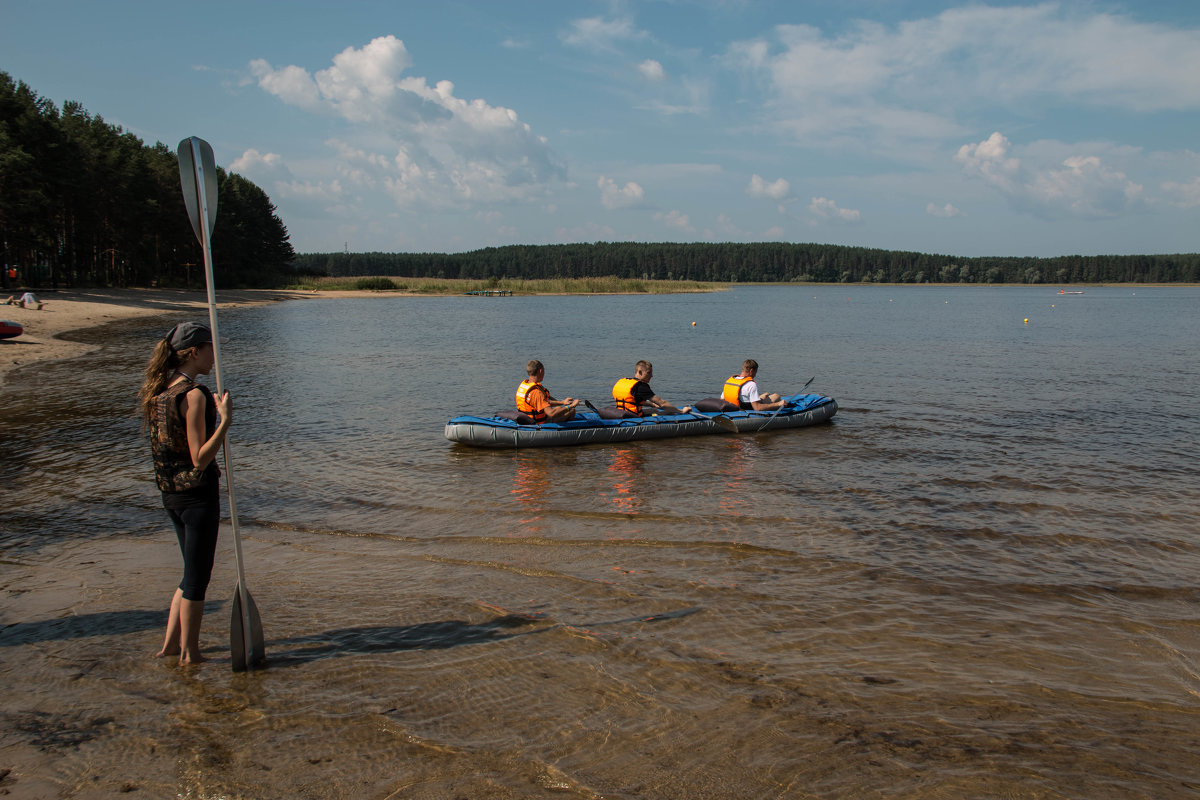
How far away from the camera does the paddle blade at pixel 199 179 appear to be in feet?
14.6

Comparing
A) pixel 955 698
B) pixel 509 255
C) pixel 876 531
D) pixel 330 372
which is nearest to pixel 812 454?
pixel 876 531

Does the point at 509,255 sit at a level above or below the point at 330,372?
above

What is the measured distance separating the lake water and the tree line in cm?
2025

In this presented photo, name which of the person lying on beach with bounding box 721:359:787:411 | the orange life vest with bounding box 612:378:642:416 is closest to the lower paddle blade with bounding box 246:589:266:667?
the orange life vest with bounding box 612:378:642:416

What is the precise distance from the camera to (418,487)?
10133 millimetres

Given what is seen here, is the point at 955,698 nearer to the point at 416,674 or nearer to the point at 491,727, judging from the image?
the point at 491,727

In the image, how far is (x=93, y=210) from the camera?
47.3 m

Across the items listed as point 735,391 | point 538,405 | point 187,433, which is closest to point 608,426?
point 538,405

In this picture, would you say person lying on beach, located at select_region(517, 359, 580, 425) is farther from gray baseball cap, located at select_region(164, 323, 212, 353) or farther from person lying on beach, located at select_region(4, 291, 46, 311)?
person lying on beach, located at select_region(4, 291, 46, 311)

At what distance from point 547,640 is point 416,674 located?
3.15ft

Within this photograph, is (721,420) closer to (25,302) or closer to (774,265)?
(25,302)

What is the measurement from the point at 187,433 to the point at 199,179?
1549 mm

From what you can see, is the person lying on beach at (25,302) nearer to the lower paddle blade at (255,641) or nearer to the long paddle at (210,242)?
the long paddle at (210,242)

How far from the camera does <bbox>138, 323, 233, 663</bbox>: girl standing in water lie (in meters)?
4.18
